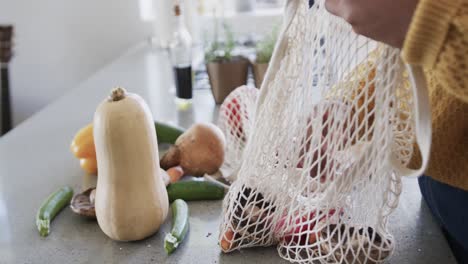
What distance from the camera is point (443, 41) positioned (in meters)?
0.37

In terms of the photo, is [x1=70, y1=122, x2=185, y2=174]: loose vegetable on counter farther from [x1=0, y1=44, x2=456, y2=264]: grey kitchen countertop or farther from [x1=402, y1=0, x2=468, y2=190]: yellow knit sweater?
[x1=402, y1=0, x2=468, y2=190]: yellow knit sweater

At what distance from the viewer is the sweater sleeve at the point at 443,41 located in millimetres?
360

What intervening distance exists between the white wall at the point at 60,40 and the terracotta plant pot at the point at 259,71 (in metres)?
1.11

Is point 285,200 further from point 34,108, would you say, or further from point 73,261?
point 34,108

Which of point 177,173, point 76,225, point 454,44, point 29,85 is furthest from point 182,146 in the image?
point 29,85

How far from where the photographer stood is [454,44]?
37 cm

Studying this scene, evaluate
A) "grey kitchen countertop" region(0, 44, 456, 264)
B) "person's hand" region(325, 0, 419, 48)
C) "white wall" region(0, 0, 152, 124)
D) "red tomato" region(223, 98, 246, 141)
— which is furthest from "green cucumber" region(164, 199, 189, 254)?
"white wall" region(0, 0, 152, 124)

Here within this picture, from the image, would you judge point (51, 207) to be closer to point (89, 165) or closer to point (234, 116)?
point (89, 165)

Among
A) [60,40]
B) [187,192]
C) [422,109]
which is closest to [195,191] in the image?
[187,192]

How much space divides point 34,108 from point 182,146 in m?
1.63

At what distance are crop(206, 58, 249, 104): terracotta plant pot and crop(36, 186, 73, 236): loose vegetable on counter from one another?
19.6 inches

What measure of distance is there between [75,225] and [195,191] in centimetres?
17

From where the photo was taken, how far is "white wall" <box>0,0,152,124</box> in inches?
82.7

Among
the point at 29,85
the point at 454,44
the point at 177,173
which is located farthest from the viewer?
the point at 29,85
